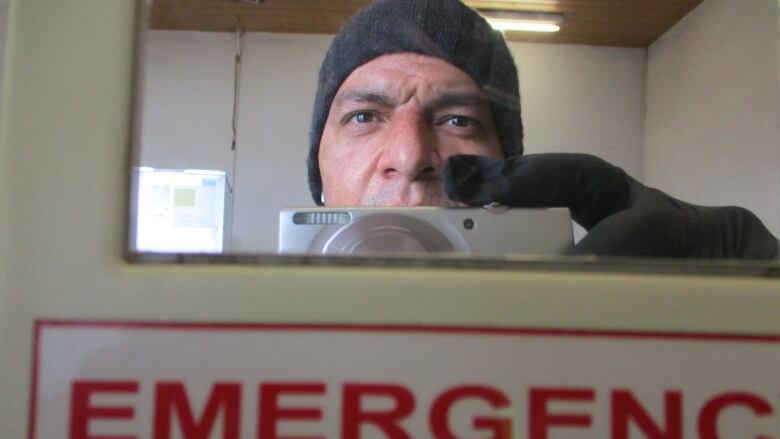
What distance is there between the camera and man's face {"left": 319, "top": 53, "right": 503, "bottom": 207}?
2.81 feet

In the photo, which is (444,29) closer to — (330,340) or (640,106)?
(330,340)

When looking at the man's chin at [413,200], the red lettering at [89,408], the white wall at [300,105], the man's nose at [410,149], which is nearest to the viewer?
the red lettering at [89,408]

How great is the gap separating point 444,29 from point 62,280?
694 millimetres

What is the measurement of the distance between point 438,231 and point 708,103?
1.80 meters

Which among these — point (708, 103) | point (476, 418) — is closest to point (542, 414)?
point (476, 418)

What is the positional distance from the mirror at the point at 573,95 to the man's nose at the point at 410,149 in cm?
18

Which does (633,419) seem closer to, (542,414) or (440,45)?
(542,414)

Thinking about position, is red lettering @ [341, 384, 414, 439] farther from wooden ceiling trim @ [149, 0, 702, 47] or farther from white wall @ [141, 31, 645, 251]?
white wall @ [141, 31, 645, 251]

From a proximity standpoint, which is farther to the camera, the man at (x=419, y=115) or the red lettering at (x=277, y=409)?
the man at (x=419, y=115)

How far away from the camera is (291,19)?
1.25 m

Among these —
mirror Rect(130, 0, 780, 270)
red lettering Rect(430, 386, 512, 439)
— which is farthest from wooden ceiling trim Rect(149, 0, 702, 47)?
red lettering Rect(430, 386, 512, 439)

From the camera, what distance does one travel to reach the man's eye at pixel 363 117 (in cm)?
96

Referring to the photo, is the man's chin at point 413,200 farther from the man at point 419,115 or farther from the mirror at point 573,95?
the mirror at point 573,95

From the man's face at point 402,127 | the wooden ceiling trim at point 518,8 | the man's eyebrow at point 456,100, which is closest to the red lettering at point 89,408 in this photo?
the wooden ceiling trim at point 518,8
